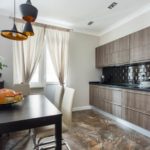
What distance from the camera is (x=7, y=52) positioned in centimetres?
358

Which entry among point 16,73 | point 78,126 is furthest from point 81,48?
point 78,126

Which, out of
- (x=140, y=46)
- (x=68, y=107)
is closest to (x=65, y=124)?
(x=68, y=107)

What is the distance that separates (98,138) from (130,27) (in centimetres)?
290

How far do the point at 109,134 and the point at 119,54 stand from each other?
79.0 inches

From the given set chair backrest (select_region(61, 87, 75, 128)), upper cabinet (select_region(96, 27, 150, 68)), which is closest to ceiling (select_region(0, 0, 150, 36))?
upper cabinet (select_region(96, 27, 150, 68))

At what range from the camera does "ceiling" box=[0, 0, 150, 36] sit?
301 centimetres

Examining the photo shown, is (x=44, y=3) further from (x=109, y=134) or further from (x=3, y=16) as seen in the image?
(x=109, y=134)

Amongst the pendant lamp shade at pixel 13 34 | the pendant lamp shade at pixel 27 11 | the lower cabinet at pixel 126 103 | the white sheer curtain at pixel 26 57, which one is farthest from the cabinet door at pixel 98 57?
the pendant lamp shade at pixel 27 11

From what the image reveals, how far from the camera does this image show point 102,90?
12.9 feet

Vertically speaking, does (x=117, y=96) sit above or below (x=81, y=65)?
below

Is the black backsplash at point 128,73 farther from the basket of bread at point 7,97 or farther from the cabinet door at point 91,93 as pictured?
the basket of bread at point 7,97

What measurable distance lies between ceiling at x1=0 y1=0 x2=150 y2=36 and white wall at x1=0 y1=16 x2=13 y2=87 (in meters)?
0.22

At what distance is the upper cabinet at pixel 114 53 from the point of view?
337 cm

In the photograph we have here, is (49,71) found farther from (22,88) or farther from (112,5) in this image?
(112,5)
